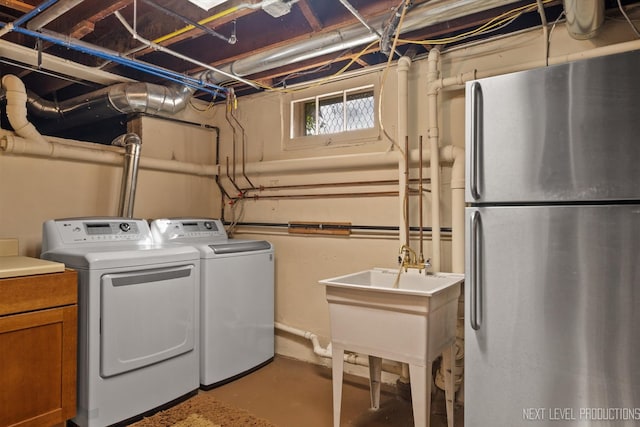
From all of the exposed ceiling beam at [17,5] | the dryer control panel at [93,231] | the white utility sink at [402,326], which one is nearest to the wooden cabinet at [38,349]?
the dryer control panel at [93,231]

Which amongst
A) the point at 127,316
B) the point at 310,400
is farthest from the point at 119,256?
the point at 310,400

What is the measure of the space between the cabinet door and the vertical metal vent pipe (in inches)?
39.6

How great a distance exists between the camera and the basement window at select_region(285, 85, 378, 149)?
2.90 meters

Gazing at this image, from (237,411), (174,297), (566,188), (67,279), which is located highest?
(566,188)

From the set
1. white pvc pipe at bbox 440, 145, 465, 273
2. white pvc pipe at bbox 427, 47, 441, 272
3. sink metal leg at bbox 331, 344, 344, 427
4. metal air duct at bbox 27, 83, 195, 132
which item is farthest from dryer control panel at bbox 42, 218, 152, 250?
white pvc pipe at bbox 440, 145, 465, 273

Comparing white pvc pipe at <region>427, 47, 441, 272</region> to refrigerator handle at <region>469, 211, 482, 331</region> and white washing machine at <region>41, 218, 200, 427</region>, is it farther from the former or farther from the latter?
white washing machine at <region>41, 218, 200, 427</region>

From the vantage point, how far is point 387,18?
2.11 m

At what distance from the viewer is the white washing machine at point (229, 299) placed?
2.59 m

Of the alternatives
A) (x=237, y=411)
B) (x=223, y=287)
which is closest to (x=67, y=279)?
(x=223, y=287)

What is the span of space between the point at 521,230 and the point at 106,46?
281 cm

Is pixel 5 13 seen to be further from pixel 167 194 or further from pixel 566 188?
pixel 566 188

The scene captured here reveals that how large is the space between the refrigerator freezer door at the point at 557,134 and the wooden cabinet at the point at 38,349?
2.01 meters

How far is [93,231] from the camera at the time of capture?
2.40 m

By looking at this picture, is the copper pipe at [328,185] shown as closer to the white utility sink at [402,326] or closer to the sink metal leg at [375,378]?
the white utility sink at [402,326]
